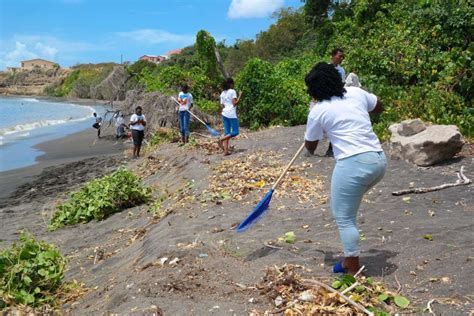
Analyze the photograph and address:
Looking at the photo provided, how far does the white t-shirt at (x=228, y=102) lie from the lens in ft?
32.9

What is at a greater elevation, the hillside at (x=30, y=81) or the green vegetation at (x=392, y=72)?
the hillside at (x=30, y=81)

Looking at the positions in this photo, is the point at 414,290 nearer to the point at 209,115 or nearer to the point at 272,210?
the point at 272,210

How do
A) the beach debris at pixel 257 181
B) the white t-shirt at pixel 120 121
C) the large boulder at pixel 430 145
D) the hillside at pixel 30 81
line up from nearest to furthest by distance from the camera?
1. the beach debris at pixel 257 181
2. the large boulder at pixel 430 145
3. the white t-shirt at pixel 120 121
4. the hillside at pixel 30 81

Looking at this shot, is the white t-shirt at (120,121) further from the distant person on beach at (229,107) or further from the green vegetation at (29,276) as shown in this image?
the green vegetation at (29,276)

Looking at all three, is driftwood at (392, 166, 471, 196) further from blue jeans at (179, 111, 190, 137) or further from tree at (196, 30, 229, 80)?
tree at (196, 30, 229, 80)

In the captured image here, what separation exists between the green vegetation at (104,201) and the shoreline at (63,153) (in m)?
3.61

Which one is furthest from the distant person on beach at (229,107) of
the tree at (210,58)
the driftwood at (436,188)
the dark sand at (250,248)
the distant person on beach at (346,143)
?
the tree at (210,58)

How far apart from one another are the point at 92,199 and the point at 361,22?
15.0 metres

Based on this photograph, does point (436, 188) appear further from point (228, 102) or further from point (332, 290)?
point (228, 102)

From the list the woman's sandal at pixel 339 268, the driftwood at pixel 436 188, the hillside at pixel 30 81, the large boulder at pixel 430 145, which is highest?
the hillside at pixel 30 81

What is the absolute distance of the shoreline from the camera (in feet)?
43.9

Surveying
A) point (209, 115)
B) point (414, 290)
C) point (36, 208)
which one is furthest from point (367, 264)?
point (209, 115)

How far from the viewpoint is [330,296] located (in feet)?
11.5

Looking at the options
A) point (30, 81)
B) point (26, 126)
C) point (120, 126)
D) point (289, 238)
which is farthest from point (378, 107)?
point (30, 81)
